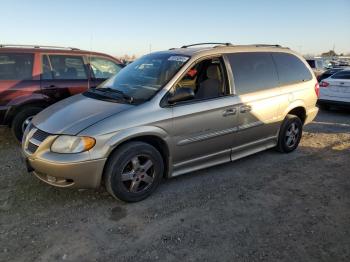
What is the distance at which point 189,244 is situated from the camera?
3.23 metres

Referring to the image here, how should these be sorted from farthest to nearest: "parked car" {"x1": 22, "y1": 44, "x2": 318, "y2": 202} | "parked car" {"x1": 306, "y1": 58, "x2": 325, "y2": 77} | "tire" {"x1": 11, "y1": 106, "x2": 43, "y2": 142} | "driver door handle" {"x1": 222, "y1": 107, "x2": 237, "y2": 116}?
"parked car" {"x1": 306, "y1": 58, "x2": 325, "y2": 77} → "tire" {"x1": 11, "y1": 106, "x2": 43, "y2": 142} → "driver door handle" {"x1": 222, "y1": 107, "x2": 237, "y2": 116} → "parked car" {"x1": 22, "y1": 44, "x2": 318, "y2": 202}

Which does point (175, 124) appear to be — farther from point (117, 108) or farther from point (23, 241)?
point (23, 241)

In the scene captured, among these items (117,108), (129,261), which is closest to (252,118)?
(117,108)

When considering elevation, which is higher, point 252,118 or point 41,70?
point 41,70

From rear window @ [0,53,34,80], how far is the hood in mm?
2113

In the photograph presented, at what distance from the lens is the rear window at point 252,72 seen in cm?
492

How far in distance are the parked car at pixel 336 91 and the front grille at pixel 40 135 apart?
9175 millimetres

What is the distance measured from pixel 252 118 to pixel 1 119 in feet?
14.2

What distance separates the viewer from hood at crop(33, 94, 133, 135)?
148 inches

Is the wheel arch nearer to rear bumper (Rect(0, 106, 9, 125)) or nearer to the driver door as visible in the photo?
the driver door

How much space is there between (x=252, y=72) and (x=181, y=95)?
1.48m

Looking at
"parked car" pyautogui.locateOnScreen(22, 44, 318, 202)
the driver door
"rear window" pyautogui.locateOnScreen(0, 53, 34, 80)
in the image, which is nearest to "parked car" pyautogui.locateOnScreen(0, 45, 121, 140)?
"rear window" pyautogui.locateOnScreen(0, 53, 34, 80)

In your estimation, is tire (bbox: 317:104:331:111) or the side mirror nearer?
the side mirror

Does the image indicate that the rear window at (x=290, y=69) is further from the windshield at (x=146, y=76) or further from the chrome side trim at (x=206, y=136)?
the windshield at (x=146, y=76)
